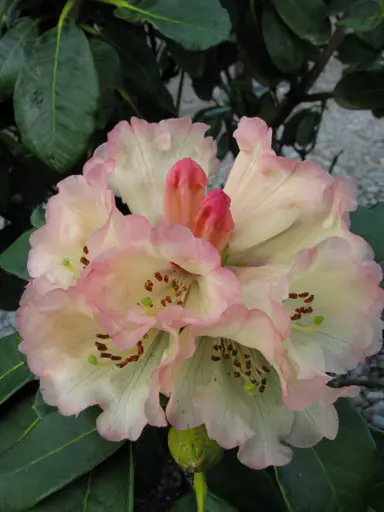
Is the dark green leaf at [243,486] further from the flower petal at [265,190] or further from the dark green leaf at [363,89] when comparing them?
the dark green leaf at [363,89]

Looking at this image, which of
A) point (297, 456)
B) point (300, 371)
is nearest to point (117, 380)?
point (300, 371)

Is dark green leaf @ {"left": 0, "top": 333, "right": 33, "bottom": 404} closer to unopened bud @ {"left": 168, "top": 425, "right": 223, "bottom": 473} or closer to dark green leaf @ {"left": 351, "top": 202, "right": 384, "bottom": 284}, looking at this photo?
unopened bud @ {"left": 168, "top": 425, "right": 223, "bottom": 473}

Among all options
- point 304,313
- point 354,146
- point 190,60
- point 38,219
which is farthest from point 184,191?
point 354,146

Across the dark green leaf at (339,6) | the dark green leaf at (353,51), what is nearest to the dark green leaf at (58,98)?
the dark green leaf at (339,6)

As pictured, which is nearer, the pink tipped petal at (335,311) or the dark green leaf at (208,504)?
the pink tipped petal at (335,311)

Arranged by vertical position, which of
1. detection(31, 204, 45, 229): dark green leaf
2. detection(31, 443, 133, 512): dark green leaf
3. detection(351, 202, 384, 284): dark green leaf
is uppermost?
detection(31, 204, 45, 229): dark green leaf

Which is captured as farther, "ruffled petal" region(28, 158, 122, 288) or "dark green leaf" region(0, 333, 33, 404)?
"dark green leaf" region(0, 333, 33, 404)

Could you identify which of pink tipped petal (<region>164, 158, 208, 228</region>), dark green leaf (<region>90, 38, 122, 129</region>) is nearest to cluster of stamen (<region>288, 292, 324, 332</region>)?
pink tipped petal (<region>164, 158, 208, 228</region>)
